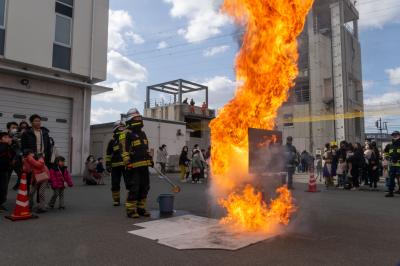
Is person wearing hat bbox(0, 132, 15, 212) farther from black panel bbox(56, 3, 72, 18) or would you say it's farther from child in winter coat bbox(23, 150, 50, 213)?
black panel bbox(56, 3, 72, 18)

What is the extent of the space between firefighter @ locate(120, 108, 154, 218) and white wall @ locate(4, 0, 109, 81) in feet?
37.8

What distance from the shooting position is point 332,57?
111ft

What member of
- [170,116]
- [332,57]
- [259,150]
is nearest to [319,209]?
[259,150]

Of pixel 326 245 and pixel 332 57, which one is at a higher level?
pixel 332 57

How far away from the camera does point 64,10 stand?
17734mm

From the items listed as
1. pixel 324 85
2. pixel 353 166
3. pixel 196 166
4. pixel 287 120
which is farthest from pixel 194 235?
pixel 324 85

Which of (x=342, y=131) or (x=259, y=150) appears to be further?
(x=342, y=131)

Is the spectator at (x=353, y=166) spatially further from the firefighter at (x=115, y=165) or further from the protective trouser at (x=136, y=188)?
the protective trouser at (x=136, y=188)

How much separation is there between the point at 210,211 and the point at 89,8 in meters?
15.7

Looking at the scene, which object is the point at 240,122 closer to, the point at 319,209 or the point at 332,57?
the point at 319,209

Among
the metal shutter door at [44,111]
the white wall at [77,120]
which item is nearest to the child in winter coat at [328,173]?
the white wall at [77,120]

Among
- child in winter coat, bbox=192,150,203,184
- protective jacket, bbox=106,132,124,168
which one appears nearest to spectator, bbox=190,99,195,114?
child in winter coat, bbox=192,150,203,184

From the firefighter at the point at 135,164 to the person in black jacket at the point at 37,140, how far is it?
191 cm

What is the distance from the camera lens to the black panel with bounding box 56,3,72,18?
1745cm
